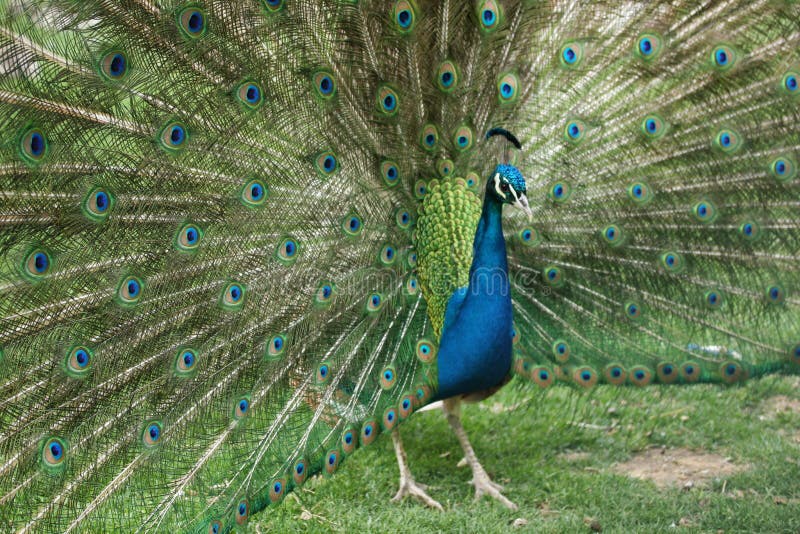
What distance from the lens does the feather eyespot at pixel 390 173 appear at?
3176 mm

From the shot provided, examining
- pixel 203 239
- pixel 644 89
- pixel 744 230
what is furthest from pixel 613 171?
pixel 203 239

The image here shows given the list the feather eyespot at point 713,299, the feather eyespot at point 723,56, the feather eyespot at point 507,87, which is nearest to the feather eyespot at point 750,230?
the feather eyespot at point 713,299

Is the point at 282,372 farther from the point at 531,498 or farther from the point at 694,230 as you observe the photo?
the point at 694,230

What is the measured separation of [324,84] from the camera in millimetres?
2893

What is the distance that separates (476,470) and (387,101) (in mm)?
1756

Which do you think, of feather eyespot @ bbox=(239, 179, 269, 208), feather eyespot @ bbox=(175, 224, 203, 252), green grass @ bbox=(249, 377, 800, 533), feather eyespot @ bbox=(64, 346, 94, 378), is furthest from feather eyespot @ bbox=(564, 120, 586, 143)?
feather eyespot @ bbox=(64, 346, 94, 378)

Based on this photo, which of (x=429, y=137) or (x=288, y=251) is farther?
(x=429, y=137)

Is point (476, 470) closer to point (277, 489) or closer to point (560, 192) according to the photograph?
point (277, 489)

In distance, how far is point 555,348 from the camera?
364cm

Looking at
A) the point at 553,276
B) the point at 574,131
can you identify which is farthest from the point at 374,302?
the point at 574,131

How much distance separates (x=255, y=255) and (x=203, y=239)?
0.67 ft

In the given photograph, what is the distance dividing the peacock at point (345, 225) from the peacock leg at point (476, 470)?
13mm

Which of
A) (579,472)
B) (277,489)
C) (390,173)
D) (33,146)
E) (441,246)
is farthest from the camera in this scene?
(579,472)

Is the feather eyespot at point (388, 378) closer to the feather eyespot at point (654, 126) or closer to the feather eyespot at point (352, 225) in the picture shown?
the feather eyespot at point (352, 225)
